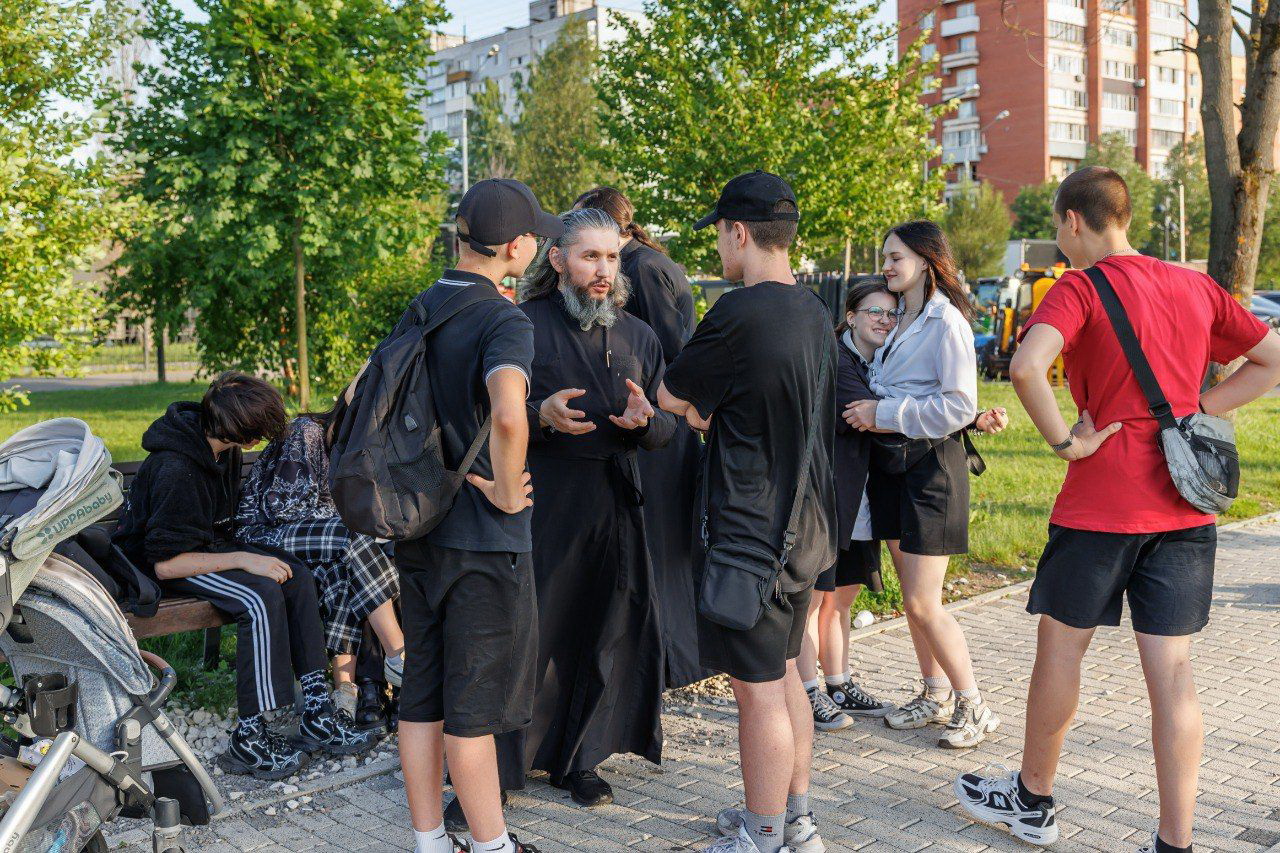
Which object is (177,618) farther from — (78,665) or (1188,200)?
(1188,200)

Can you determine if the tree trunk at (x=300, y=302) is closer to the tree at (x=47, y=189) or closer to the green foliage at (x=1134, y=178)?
the tree at (x=47, y=189)

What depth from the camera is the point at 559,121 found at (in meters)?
55.5

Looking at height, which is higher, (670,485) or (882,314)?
(882,314)

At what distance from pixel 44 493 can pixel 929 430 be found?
120 inches

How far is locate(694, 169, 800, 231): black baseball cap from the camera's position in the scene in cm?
342

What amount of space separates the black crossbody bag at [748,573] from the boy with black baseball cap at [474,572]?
1.73 feet

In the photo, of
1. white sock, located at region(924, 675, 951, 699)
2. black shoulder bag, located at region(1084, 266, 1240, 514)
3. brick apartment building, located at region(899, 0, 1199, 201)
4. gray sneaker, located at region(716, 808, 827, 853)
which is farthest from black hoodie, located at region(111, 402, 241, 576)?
brick apartment building, located at region(899, 0, 1199, 201)

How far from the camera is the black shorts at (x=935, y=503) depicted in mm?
4656

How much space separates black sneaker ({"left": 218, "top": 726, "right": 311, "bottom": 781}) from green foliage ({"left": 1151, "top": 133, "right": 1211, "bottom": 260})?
204 feet

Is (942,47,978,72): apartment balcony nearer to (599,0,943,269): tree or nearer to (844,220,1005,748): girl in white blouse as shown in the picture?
(599,0,943,269): tree

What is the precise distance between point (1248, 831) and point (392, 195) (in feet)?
31.6

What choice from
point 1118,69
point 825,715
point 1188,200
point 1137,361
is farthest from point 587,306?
point 1118,69

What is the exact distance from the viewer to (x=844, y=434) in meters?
4.78

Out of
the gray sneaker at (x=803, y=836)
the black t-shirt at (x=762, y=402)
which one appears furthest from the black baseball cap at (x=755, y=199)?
the gray sneaker at (x=803, y=836)
